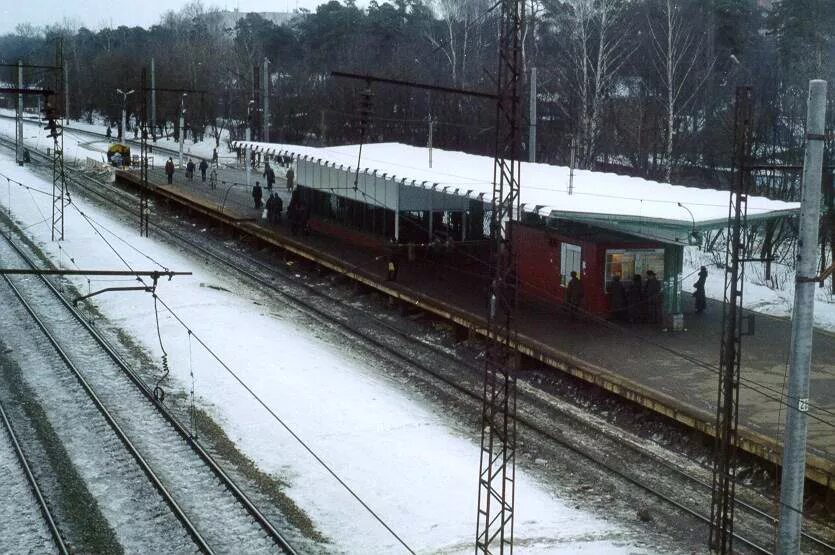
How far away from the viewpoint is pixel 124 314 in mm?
24781

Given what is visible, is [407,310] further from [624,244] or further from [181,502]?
[181,502]

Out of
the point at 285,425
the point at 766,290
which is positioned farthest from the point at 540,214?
the point at 766,290

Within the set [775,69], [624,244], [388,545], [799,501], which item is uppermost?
[775,69]

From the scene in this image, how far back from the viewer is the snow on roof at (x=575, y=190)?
19594mm

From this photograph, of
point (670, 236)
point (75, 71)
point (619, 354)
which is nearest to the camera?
point (619, 354)

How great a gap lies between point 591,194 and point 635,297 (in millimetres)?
3626

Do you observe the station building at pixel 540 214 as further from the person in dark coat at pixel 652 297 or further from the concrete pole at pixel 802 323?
the concrete pole at pixel 802 323

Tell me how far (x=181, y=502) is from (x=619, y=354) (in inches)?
336

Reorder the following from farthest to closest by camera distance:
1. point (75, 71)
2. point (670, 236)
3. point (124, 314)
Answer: point (75, 71), point (124, 314), point (670, 236)

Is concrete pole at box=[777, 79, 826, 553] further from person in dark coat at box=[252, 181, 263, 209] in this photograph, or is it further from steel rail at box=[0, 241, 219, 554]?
person in dark coat at box=[252, 181, 263, 209]

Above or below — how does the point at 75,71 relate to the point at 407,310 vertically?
above

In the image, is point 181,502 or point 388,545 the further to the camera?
point 181,502

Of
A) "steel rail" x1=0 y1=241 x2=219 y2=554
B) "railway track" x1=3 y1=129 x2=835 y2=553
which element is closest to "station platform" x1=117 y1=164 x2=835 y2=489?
"railway track" x1=3 y1=129 x2=835 y2=553

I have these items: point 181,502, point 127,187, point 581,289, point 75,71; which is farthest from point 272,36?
point 181,502
